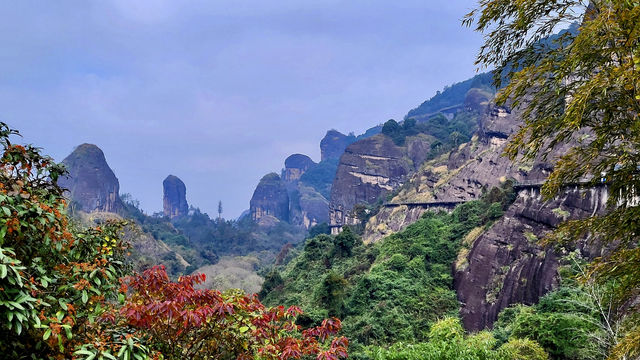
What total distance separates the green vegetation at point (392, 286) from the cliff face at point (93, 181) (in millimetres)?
83586

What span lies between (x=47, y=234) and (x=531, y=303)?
73.4 ft

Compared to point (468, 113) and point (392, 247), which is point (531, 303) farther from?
point (468, 113)

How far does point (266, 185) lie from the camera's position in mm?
153875

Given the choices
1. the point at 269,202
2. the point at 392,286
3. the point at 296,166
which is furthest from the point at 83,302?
the point at 296,166

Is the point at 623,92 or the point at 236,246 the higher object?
the point at 623,92

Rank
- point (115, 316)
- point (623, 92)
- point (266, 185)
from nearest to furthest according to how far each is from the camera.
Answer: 1. point (623, 92)
2. point (115, 316)
3. point (266, 185)

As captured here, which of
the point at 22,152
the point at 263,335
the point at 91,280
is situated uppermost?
the point at 22,152

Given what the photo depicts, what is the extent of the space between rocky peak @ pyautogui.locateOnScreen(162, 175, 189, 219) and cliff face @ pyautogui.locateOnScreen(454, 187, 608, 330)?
163 m

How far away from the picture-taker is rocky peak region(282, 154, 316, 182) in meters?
194

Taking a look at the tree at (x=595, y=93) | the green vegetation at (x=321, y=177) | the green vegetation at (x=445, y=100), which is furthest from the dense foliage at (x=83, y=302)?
the green vegetation at (x=321, y=177)

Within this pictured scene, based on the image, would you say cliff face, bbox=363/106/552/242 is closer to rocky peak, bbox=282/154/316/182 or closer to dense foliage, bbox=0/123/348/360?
dense foliage, bbox=0/123/348/360

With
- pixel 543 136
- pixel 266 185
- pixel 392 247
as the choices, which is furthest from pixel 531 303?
pixel 266 185

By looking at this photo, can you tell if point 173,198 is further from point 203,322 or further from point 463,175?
point 203,322

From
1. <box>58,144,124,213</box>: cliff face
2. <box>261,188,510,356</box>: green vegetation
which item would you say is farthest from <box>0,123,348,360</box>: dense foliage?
<box>58,144,124,213</box>: cliff face
